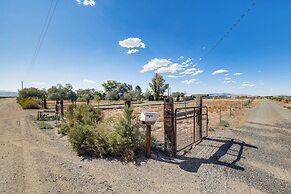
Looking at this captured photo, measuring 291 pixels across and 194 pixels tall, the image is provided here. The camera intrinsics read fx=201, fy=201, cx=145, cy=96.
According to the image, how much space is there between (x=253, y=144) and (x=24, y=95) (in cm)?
5608

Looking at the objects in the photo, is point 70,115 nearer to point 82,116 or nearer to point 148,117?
point 82,116

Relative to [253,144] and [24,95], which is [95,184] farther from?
[24,95]

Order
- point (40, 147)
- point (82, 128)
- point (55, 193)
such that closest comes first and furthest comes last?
1. point (55, 193)
2. point (82, 128)
3. point (40, 147)

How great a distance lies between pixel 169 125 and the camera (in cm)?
625

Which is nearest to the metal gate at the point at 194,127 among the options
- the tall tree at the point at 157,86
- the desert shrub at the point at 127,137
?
the desert shrub at the point at 127,137

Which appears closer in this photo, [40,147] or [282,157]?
[282,157]

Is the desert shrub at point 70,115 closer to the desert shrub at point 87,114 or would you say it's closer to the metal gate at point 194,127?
the desert shrub at point 87,114

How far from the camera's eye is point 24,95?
51594mm

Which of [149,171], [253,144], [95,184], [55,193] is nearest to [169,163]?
[149,171]

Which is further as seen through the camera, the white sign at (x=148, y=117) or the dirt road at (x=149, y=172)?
the white sign at (x=148, y=117)

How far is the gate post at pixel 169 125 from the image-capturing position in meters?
6.22

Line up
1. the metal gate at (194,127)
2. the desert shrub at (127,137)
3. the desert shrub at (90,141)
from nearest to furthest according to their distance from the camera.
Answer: the desert shrub at (127,137)
the desert shrub at (90,141)
the metal gate at (194,127)

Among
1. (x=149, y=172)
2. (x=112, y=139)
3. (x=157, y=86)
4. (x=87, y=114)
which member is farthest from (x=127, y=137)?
(x=157, y=86)

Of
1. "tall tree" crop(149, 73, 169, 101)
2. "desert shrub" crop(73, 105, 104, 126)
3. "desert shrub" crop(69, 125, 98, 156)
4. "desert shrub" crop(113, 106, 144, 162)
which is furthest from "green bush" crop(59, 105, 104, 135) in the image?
"tall tree" crop(149, 73, 169, 101)
